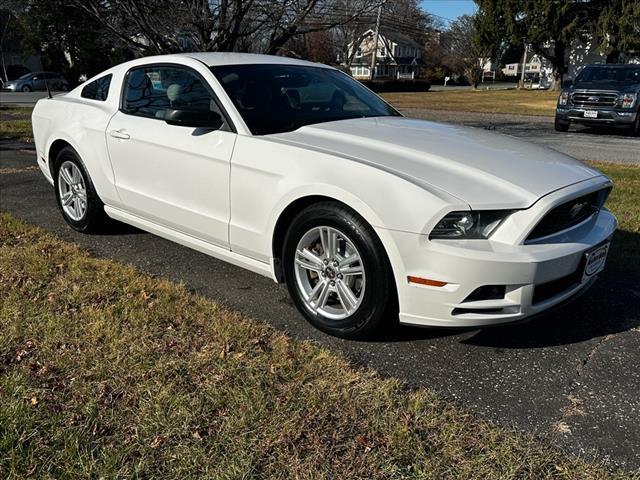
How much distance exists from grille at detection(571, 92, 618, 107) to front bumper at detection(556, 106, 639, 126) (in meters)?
0.13

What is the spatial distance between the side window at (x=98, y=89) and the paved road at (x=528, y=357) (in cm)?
137

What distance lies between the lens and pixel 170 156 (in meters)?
3.88

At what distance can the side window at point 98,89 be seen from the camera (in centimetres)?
476

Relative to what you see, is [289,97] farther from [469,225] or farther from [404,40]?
[404,40]

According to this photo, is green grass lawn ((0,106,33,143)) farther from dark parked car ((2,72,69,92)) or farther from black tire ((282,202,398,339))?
dark parked car ((2,72,69,92))

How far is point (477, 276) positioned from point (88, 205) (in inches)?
135

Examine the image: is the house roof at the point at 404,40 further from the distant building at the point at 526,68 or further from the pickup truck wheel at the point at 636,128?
the pickup truck wheel at the point at 636,128

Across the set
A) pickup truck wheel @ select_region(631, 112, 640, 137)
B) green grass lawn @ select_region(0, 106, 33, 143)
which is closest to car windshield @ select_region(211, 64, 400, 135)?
green grass lawn @ select_region(0, 106, 33, 143)

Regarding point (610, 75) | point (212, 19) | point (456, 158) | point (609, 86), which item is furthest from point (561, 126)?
point (456, 158)

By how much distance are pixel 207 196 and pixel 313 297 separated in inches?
38.5

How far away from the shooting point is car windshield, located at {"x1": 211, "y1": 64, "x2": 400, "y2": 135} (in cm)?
371

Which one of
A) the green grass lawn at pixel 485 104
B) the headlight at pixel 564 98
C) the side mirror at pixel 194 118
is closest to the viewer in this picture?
the side mirror at pixel 194 118

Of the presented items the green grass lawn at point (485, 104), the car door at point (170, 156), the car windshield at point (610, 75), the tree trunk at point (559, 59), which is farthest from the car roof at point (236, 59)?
the tree trunk at point (559, 59)

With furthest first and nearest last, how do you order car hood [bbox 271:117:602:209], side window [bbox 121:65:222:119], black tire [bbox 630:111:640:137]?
1. black tire [bbox 630:111:640:137]
2. side window [bbox 121:65:222:119]
3. car hood [bbox 271:117:602:209]
